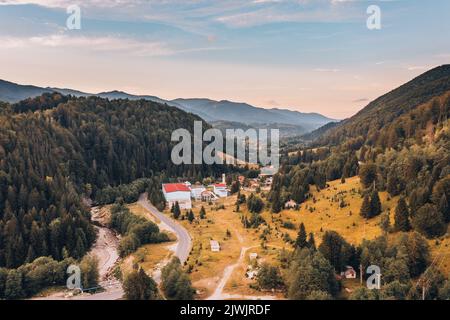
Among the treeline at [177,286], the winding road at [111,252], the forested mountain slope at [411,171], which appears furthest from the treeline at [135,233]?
the forested mountain slope at [411,171]

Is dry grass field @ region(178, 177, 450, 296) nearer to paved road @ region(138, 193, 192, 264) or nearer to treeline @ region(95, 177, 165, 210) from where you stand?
paved road @ region(138, 193, 192, 264)

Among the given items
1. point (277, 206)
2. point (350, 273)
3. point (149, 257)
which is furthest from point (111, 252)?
point (350, 273)

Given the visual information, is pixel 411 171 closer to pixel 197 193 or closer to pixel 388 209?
pixel 388 209

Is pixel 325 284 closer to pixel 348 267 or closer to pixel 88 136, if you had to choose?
pixel 348 267

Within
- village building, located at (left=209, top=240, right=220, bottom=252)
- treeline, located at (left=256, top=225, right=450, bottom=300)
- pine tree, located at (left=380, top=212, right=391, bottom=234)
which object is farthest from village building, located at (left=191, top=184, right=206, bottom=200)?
pine tree, located at (left=380, top=212, right=391, bottom=234)

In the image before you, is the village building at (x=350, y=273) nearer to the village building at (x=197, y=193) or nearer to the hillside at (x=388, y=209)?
the hillside at (x=388, y=209)

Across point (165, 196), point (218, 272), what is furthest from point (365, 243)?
point (165, 196)
